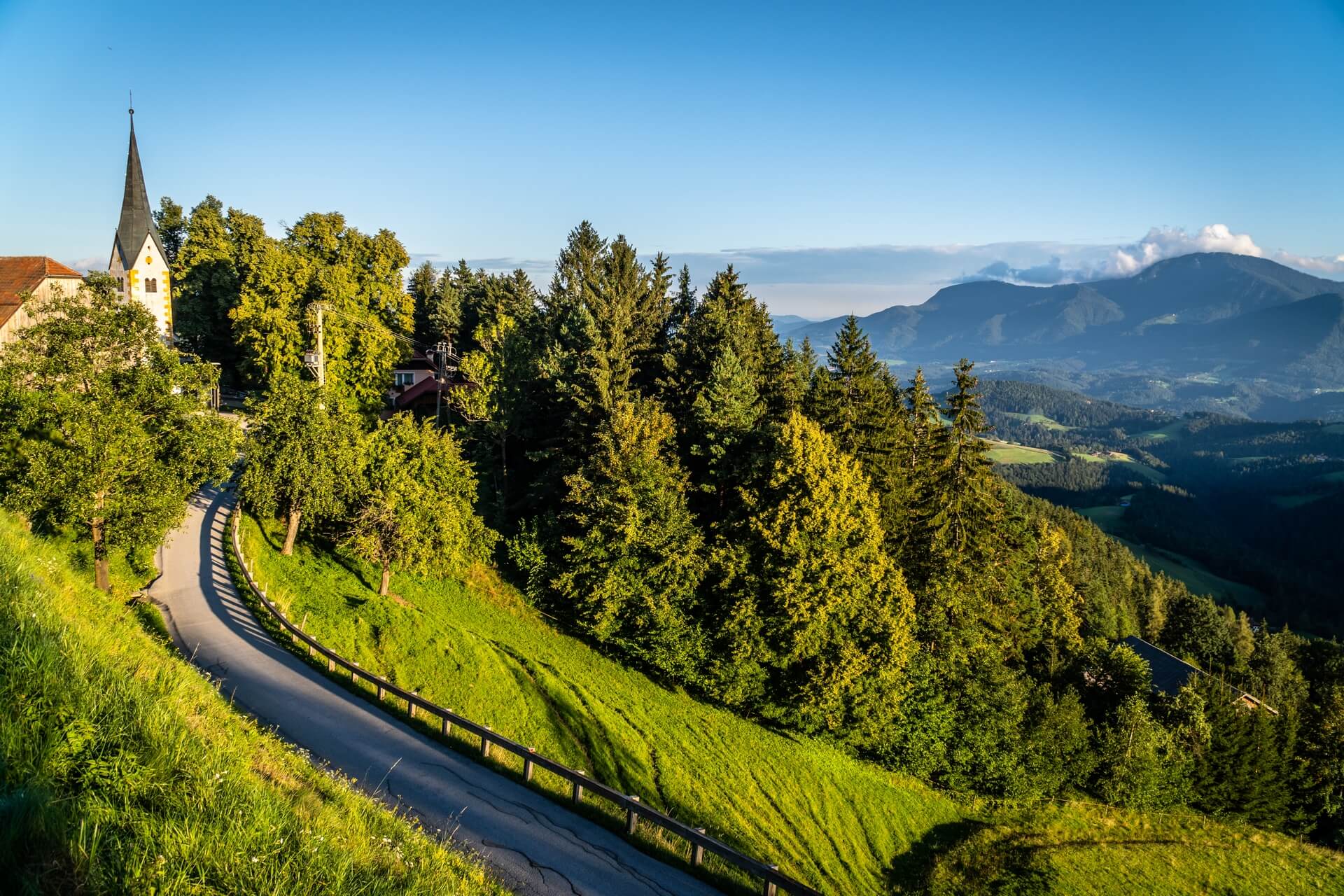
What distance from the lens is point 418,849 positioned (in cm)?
868

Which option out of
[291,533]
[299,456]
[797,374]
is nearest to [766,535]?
[797,374]

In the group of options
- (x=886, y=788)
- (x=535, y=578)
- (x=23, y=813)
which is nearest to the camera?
→ (x=23, y=813)

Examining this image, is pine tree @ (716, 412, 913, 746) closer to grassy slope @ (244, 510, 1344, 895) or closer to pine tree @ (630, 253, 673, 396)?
grassy slope @ (244, 510, 1344, 895)

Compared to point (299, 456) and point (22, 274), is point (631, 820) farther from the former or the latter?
point (22, 274)

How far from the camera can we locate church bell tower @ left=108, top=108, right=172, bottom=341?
4969 cm

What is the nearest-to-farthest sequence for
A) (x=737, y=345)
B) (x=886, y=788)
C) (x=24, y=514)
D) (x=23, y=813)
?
(x=23, y=813)
(x=24, y=514)
(x=886, y=788)
(x=737, y=345)

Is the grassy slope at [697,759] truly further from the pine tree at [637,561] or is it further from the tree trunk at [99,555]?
the tree trunk at [99,555]

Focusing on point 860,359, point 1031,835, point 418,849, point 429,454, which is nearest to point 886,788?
point 1031,835

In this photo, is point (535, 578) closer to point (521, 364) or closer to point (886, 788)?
point (521, 364)

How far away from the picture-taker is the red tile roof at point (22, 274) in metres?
35.7

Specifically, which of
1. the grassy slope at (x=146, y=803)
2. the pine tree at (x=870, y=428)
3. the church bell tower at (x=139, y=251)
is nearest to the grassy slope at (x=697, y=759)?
the pine tree at (x=870, y=428)

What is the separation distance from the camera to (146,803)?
669cm

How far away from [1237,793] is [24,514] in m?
60.1

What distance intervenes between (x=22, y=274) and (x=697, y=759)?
43.8 metres
